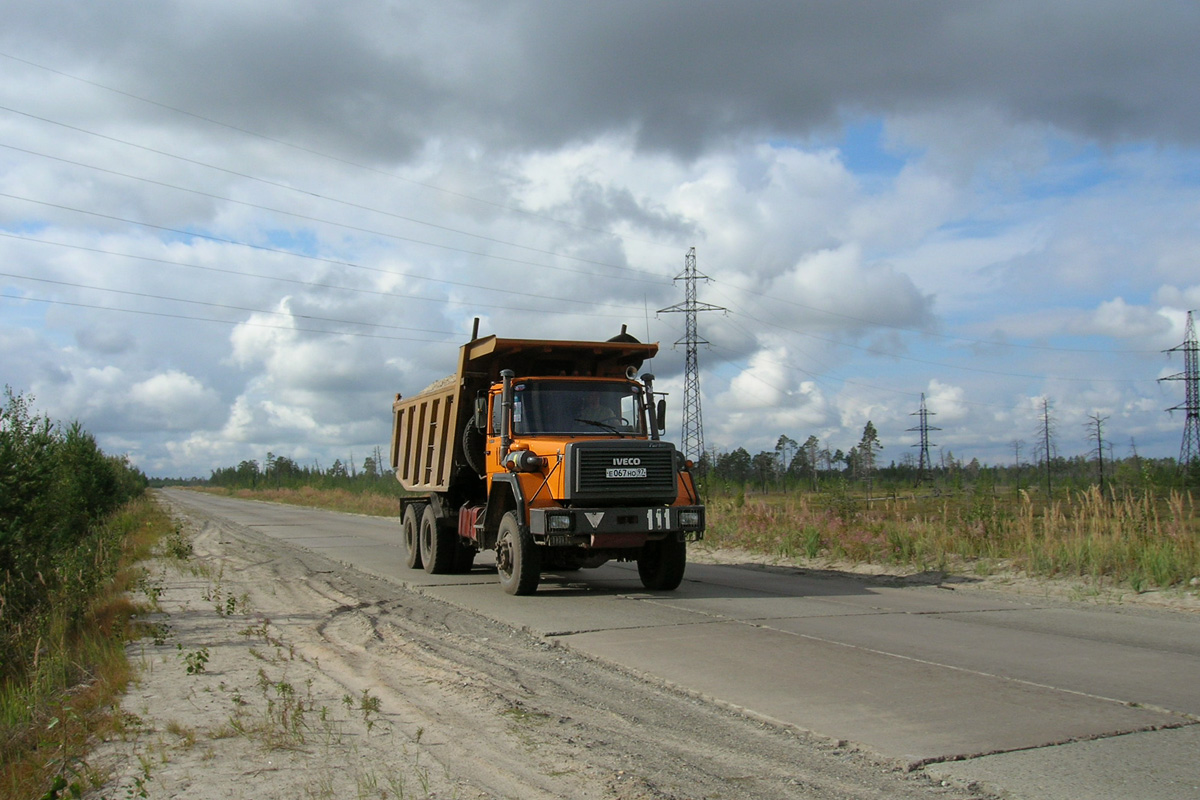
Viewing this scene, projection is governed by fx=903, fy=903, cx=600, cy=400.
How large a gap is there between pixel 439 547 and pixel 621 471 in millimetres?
4899

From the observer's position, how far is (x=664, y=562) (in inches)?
490

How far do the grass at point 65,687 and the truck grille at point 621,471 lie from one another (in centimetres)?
518

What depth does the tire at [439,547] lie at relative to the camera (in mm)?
15094

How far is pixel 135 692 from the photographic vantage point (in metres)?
6.90

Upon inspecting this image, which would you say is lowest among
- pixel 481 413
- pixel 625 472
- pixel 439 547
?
pixel 439 547

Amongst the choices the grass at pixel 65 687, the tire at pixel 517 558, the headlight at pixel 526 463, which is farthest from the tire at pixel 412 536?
the headlight at pixel 526 463

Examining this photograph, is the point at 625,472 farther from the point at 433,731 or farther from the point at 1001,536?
the point at 1001,536

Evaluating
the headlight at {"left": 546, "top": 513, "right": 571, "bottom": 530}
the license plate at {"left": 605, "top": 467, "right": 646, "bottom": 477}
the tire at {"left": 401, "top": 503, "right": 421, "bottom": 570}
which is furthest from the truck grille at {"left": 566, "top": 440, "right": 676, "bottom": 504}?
the tire at {"left": 401, "top": 503, "right": 421, "bottom": 570}

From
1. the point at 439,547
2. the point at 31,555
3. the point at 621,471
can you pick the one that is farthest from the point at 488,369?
the point at 31,555

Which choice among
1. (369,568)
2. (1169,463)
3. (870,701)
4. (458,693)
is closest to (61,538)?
(369,568)

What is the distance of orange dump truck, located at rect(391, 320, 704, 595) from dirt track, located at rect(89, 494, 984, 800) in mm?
2294

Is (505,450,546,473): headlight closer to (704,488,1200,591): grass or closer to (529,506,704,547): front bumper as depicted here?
(529,506,704,547): front bumper

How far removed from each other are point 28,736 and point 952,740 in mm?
5862

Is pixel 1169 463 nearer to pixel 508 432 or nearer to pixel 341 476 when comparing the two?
pixel 508 432
